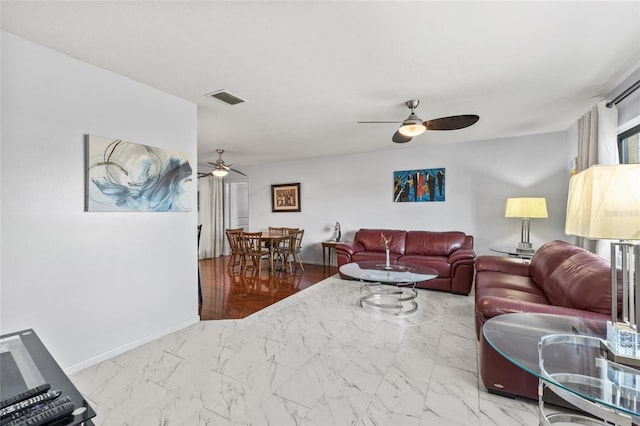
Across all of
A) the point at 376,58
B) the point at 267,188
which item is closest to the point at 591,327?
the point at 376,58

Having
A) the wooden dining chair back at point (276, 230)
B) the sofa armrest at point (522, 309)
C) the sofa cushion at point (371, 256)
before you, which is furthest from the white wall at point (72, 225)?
the wooden dining chair back at point (276, 230)

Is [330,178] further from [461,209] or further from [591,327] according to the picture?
[591,327]

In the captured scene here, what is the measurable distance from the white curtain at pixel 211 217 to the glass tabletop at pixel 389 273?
4.72m

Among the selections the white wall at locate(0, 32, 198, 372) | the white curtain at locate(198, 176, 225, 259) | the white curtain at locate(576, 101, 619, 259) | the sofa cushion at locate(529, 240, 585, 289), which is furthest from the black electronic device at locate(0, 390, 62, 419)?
the white curtain at locate(198, 176, 225, 259)

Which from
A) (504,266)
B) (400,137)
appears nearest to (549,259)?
(504,266)

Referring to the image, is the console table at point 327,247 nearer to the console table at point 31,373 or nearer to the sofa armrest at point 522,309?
the sofa armrest at point 522,309

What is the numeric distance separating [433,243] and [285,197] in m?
3.52

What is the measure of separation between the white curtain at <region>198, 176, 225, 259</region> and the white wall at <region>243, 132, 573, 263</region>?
1676mm

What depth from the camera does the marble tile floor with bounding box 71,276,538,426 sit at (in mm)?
1683

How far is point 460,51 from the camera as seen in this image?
2.09m

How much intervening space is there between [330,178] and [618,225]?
5305 mm

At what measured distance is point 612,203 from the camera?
1.11 metres

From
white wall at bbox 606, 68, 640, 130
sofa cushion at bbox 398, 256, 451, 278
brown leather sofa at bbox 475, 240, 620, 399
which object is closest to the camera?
brown leather sofa at bbox 475, 240, 620, 399

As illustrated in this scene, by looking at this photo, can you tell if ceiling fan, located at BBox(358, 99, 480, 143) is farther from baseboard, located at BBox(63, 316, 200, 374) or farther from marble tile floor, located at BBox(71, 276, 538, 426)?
baseboard, located at BBox(63, 316, 200, 374)
